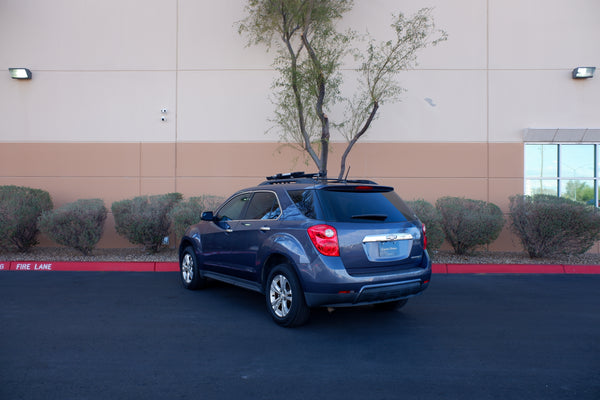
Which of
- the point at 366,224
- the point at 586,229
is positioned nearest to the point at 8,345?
the point at 366,224

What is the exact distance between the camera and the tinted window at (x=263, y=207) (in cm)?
554

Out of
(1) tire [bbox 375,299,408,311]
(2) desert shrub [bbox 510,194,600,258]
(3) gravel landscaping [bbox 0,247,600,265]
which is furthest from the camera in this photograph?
(3) gravel landscaping [bbox 0,247,600,265]

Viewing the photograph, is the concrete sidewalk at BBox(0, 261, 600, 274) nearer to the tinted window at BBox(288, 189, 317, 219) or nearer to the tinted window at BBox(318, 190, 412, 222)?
the tinted window at BBox(318, 190, 412, 222)

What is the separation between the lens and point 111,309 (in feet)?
19.5

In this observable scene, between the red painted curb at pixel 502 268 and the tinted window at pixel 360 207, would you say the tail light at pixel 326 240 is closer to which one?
the tinted window at pixel 360 207

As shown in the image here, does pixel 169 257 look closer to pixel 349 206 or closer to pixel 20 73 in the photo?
pixel 349 206

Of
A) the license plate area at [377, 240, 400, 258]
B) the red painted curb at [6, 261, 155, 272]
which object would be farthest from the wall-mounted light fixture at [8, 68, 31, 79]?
the license plate area at [377, 240, 400, 258]

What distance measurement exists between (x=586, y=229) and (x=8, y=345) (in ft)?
33.6

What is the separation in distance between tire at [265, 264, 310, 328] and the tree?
5037 millimetres

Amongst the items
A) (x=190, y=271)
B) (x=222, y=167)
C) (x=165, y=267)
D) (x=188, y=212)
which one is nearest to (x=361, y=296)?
(x=190, y=271)

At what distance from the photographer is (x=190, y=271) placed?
23.7 ft

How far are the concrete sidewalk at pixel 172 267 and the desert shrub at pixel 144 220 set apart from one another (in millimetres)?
1017

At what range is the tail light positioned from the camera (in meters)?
4.72

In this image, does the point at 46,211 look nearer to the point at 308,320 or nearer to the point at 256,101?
the point at 256,101
